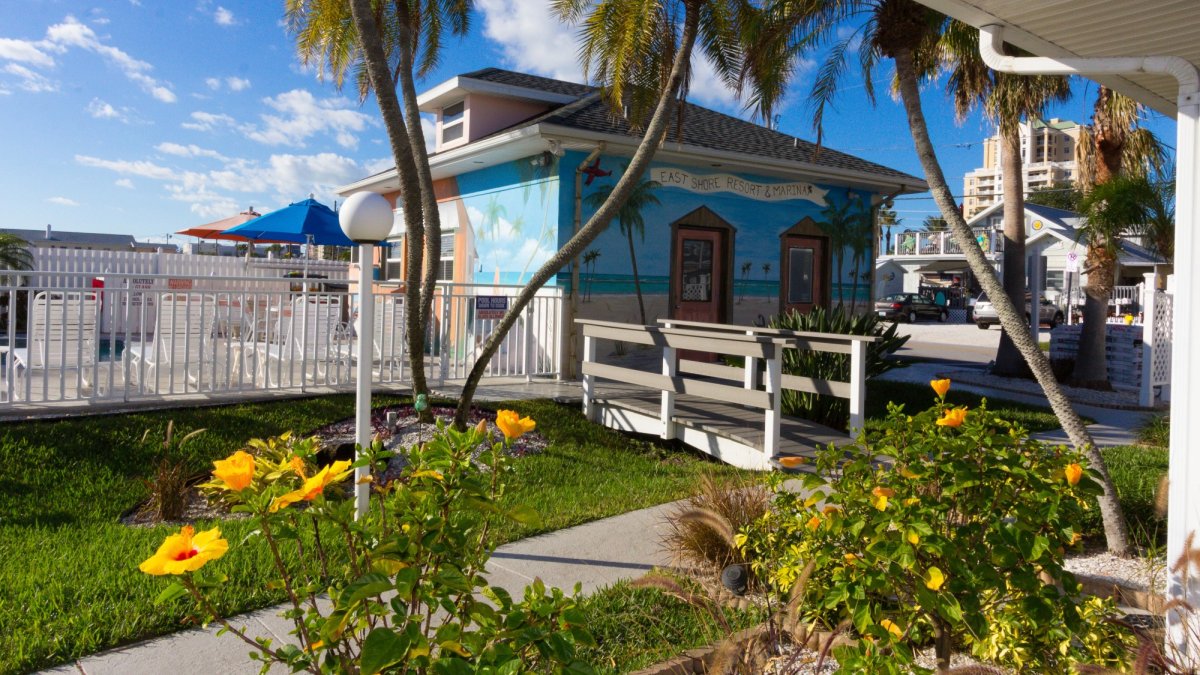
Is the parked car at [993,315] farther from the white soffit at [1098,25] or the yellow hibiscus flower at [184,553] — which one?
the yellow hibiscus flower at [184,553]

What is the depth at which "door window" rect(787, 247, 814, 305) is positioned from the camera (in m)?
15.6

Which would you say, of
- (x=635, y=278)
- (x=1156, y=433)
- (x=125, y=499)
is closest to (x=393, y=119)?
(x=125, y=499)

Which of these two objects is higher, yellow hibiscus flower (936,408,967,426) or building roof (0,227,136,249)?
building roof (0,227,136,249)

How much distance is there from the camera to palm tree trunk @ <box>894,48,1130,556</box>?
16.8ft

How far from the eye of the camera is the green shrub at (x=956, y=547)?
284 centimetres

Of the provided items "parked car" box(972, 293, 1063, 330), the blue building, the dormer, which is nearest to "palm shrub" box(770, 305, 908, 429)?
the blue building

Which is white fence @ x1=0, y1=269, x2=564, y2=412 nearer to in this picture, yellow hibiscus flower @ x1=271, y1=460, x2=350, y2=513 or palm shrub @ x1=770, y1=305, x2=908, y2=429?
palm shrub @ x1=770, y1=305, x2=908, y2=429

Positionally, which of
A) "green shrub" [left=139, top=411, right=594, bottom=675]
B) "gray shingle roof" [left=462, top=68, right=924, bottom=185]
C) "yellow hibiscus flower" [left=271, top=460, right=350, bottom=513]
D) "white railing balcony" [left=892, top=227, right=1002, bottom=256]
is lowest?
"green shrub" [left=139, top=411, right=594, bottom=675]

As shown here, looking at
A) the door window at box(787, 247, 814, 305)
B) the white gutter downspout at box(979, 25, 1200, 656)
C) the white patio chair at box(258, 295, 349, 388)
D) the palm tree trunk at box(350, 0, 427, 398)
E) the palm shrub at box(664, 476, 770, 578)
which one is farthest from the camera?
the door window at box(787, 247, 814, 305)

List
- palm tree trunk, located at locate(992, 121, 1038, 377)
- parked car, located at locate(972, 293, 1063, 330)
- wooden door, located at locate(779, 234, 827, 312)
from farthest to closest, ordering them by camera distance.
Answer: parked car, located at locate(972, 293, 1063, 330) < wooden door, located at locate(779, 234, 827, 312) < palm tree trunk, located at locate(992, 121, 1038, 377)

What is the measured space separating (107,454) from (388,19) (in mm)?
7673

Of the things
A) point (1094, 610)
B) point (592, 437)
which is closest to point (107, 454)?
point (592, 437)

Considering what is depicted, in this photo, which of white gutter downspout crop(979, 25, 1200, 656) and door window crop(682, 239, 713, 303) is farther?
door window crop(682, 239, 713, 303)

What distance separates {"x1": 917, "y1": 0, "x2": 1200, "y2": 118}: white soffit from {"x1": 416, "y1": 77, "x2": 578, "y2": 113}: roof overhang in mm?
11318
